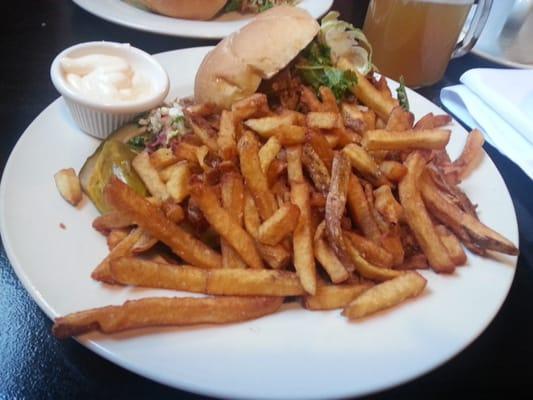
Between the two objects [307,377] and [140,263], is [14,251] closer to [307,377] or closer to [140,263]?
[140,263]

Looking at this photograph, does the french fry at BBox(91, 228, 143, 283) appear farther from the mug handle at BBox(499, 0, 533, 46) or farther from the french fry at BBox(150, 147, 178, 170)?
the mug handle at BBox(499, 0, 533, 46)

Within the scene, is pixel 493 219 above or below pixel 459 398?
above

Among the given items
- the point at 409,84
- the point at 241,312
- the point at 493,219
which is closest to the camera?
the point at 241,312

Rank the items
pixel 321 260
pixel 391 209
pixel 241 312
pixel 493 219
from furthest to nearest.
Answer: pixel 493 219, pixel 391 209, pixel 321 260, pixel 241 312

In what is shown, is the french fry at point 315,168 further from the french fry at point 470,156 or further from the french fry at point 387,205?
the french fry at point 470,156

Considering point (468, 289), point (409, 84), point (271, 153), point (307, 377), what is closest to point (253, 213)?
point (271, 153)

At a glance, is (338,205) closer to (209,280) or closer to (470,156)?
(209,280)
